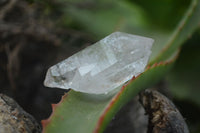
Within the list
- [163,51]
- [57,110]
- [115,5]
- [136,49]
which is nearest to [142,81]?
[136,49]

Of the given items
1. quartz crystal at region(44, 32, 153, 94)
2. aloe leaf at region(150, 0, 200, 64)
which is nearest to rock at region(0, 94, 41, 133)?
quartz crystal at region(44, 32, 153, 94)

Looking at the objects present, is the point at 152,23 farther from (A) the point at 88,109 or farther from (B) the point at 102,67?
(A) the point at 88,109

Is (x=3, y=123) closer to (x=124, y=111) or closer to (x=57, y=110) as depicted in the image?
(x=57, y=110)

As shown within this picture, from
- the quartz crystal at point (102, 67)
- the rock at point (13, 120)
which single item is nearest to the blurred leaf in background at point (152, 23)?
the quartz crystal at point (102, 67)

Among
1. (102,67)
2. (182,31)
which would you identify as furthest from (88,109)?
(182,31)

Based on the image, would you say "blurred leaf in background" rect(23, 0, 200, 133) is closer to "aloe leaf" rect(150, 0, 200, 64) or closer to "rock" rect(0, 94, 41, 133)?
"aloe leaf" rect(150, 0, 200, 64)
